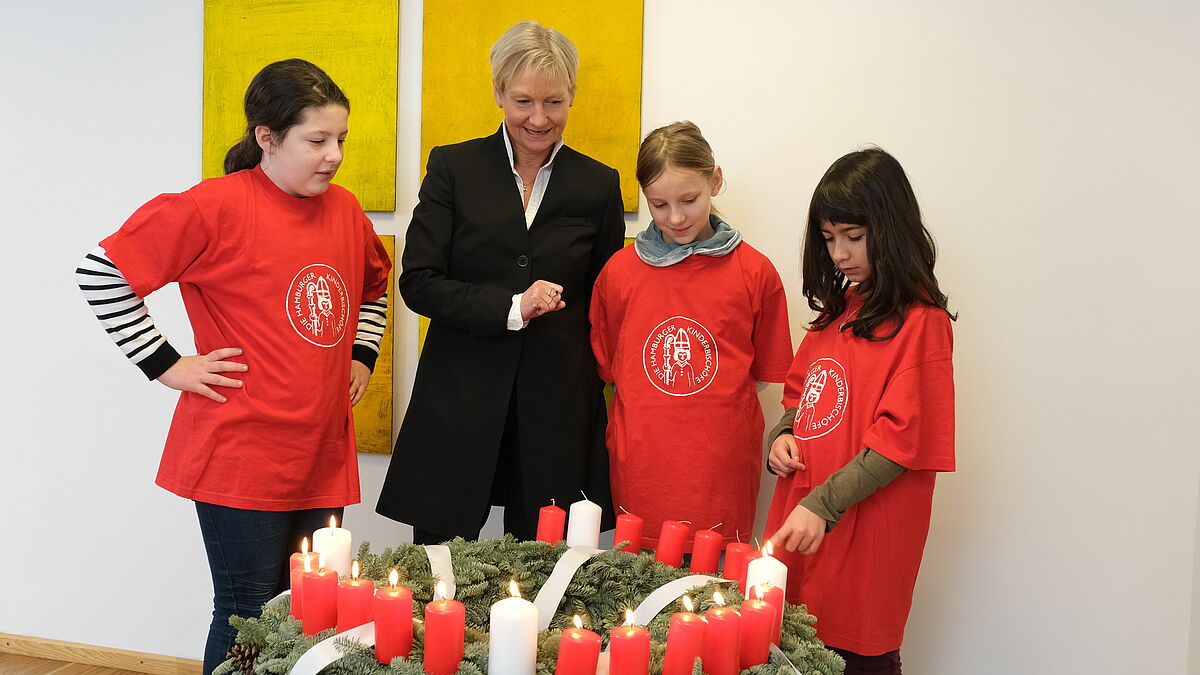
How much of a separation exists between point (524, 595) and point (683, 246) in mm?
831

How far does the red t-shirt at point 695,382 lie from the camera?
180cm

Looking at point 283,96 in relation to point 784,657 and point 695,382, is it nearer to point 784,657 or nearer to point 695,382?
point 695,382

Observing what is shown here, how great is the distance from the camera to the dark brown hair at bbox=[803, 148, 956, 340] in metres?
1.61

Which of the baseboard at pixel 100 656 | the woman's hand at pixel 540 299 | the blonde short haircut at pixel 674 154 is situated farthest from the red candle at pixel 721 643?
the baseboard at pixel 100 656

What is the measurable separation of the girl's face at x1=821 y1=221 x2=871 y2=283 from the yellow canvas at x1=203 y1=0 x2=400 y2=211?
125 centimetres

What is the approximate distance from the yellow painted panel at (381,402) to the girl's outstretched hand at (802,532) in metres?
1.26

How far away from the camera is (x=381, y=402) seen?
2.45 meters

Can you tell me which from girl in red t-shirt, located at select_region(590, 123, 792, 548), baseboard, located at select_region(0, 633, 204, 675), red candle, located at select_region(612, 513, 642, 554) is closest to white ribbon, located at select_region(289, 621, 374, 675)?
red candle, located at select_region(612, 513, 642, 554)

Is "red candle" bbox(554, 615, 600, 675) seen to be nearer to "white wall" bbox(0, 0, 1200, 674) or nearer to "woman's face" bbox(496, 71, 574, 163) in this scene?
"woman's face" bbox(496, 71, 574, 163)

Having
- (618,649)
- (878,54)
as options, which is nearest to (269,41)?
(878,54)

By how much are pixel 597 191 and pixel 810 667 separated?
113 centimetres

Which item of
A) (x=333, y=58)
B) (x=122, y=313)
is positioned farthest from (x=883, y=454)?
(x=333, y=58)

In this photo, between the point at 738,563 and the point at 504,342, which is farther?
the point at 504,342

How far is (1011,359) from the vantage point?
6.88ft
